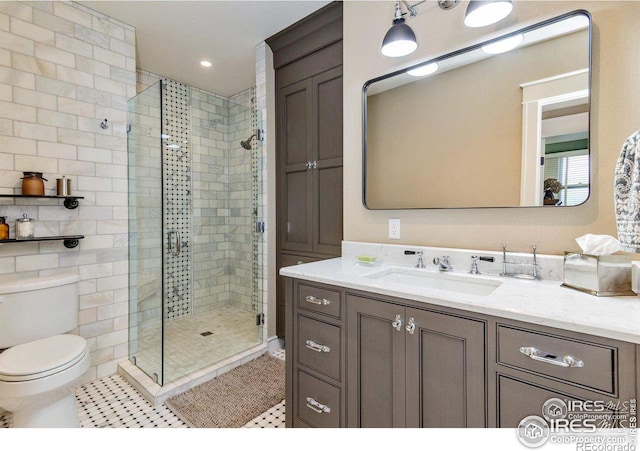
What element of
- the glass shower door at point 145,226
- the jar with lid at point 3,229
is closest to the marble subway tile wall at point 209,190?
the glass shower door at point 145,226

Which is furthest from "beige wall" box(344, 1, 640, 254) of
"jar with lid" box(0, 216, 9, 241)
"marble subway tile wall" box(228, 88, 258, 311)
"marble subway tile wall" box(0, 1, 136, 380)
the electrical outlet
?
"jar with lid" box(0, 216, 9, 241)

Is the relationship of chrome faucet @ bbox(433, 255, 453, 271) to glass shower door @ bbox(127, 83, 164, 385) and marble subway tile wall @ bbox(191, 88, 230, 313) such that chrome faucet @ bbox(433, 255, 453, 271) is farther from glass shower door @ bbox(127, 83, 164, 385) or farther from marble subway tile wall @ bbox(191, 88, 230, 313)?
marble subway tile wall @ bbox(191, 88, 230, 313)

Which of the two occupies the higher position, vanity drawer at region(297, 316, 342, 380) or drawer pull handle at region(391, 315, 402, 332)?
drawer pull handle at region(391, 315, 402, 332)

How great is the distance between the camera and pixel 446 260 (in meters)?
1.53

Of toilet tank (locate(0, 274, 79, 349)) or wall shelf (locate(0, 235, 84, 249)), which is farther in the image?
wall shelf (locate(0, 235, 84, 249))

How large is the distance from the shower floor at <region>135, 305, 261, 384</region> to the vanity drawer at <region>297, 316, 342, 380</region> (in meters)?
1.19

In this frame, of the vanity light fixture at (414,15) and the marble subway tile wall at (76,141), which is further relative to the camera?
the marble subway tile wall at (76,141)

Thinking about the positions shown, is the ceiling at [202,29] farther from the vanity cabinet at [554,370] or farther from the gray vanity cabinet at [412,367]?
the vanity cabinet at [554,370]

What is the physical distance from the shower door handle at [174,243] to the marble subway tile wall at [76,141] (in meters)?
0.33

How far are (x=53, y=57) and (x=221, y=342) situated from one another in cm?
249

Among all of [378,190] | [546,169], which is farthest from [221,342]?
[546,169]

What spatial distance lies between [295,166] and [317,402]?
1.77 m

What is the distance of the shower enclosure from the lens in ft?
7.48

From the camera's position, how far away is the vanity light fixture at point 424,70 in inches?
64.4
